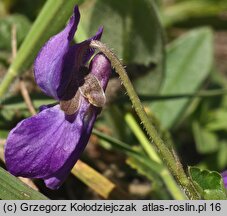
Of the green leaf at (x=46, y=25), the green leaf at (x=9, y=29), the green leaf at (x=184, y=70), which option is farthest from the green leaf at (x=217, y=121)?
the green leaf at (x=46, y=25)

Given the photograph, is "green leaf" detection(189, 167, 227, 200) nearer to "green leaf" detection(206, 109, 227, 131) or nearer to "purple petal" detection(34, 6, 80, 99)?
"purple petal" detection(34, 6, 80, 99)

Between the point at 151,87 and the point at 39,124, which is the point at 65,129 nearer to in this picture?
the point at 39,124

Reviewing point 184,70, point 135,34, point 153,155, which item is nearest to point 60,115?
point 153,155

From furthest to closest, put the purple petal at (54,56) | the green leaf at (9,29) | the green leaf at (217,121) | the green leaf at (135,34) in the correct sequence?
the green leaf at (217,121) → the green leaf at (9,29) → the green leaf at (135,34) → the purple petal at (54,56)

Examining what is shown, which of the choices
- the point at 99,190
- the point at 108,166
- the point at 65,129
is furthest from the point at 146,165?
the point at 65,129

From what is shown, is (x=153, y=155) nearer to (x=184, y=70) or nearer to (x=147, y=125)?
(x=184, y=70)

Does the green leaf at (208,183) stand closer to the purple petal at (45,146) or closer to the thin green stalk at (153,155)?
the purple petal at (45,146)
